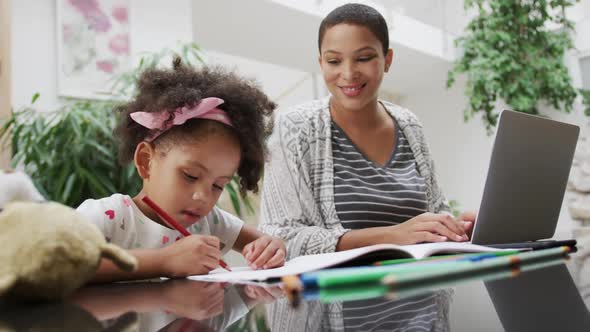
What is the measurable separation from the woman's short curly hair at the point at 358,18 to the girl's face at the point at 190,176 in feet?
1.56

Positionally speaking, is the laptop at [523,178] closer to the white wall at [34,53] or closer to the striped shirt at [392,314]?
the striped shirt at [392,314]

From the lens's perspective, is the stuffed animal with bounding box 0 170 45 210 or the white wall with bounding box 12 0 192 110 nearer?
the stuffed animal with bounding box 0 170 45 210

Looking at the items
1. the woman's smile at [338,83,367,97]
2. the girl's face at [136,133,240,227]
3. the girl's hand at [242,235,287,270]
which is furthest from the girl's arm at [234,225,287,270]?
the woman's smile at [338,83,367,97]

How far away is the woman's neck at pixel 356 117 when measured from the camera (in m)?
1.29

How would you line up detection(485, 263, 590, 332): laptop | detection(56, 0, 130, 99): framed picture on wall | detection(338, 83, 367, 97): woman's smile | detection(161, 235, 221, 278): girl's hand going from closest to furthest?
detection(485, 263, 590, 332): laptop
detection(161, 235, 221, 278): girl's hand
detection(338, 83, 367, 97): woman's smile
detection(56, 0, 130, 99): framed picture on wall

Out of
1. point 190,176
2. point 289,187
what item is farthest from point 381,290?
point 289,187

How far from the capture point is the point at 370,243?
96 centimetres

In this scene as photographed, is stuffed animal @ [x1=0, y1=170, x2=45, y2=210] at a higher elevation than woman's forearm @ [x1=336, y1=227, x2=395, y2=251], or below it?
higher

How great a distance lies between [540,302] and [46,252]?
39 cm

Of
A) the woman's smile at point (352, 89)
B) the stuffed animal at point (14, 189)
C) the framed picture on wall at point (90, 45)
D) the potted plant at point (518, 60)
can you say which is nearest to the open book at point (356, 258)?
the stuffed animal at point (14, 189)

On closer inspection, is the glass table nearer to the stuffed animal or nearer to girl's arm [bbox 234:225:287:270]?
the stuffed animal

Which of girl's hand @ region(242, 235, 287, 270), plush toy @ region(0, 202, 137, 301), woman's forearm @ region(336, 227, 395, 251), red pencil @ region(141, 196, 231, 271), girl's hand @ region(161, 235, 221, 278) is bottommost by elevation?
woman's forearm @ region(336, 227, 395, 251)

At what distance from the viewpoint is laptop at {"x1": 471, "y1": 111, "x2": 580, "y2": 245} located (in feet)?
2.65

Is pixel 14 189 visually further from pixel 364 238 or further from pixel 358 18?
pixel 358 18
